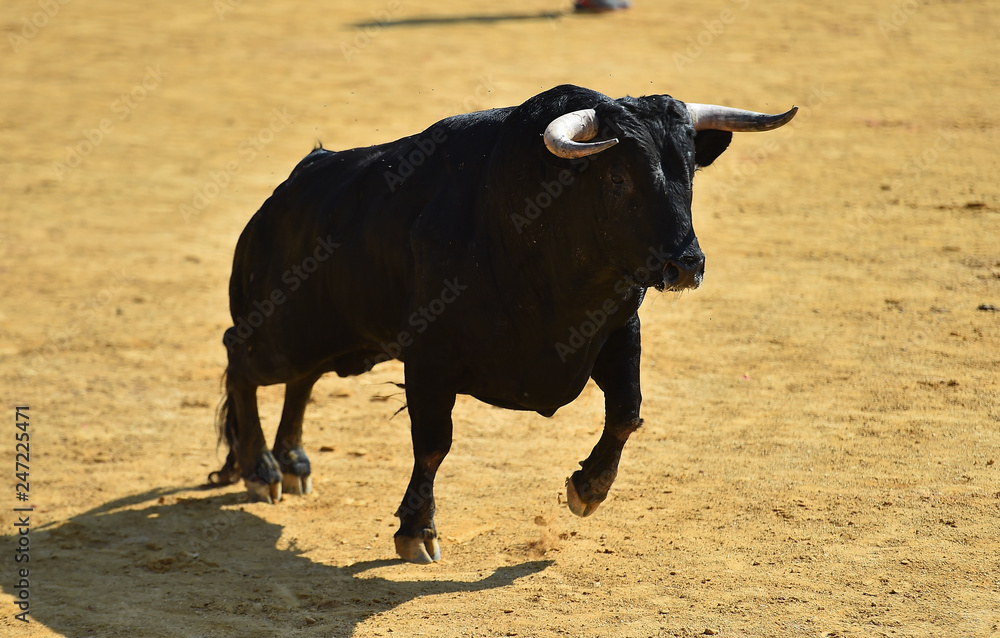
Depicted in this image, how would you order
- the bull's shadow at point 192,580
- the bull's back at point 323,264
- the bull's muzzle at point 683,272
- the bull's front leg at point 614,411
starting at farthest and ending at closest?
the bull's back at point 323,264 → the bull's front leg at point 614,411 → the bull's shadow at point 192,580 → the bull's muzzle at point 683,272

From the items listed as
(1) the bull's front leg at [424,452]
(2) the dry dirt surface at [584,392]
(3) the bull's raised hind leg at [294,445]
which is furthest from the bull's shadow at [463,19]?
(1) the bull's front leg at [424,452]

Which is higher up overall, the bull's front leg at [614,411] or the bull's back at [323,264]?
the bull's back at [323,264]

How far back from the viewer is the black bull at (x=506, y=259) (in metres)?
4.86

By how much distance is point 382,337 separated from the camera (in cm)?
600

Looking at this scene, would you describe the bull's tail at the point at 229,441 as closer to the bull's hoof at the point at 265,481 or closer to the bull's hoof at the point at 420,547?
the bull's hoof at the point at 265,481

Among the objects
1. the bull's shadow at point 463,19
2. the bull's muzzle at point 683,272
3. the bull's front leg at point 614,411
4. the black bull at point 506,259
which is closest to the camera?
the bull's muzzle at point 683,272

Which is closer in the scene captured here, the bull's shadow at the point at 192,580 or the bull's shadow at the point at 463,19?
the bull's shadow at the point at 192,580

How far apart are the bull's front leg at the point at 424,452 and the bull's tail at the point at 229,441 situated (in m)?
2.01

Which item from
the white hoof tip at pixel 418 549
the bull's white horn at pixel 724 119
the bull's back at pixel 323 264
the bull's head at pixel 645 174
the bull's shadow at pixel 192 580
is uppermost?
the bull's white horn at pixel 724 119

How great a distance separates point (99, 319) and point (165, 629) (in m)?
5.89

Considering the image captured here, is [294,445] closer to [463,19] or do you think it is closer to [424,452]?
[424,452]

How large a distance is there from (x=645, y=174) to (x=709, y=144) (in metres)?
0.82

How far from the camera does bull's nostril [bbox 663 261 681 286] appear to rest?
4.55 m

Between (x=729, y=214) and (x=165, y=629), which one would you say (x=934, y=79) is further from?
(x=165, y=629)
